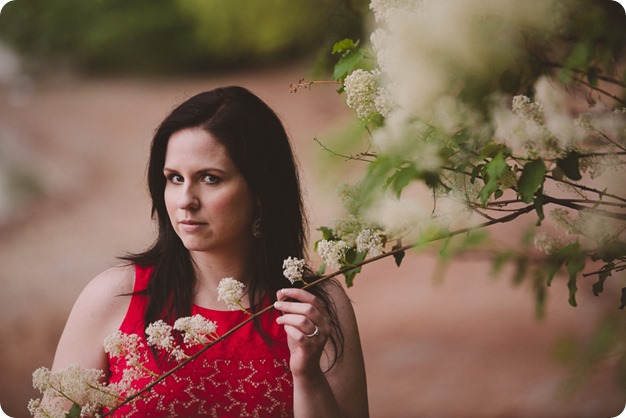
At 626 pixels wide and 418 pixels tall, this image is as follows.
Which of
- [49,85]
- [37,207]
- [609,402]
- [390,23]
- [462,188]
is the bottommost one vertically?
[609,402]

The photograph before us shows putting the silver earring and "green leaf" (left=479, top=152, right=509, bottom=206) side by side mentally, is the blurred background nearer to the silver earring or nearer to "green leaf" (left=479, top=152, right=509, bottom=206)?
the silver earring

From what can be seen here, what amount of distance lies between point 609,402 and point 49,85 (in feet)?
3.23

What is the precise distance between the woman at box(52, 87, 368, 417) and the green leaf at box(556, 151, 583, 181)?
0.43m

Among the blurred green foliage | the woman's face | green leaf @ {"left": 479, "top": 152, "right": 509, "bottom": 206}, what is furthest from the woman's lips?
green leaf @ {"left": 479, "top": 152, "right": 509, "bottom": 206}

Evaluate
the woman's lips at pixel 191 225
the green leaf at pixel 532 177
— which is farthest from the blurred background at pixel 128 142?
the green leaf at pixel 532 177

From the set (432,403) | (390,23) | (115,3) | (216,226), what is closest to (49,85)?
(115,3)

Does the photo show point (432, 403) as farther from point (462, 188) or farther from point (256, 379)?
point (462, 188)

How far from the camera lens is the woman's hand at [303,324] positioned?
953 mm

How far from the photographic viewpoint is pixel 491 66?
750 mm

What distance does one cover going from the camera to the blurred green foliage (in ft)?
3.92

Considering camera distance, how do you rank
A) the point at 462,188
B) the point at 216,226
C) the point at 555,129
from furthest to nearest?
1. the point at 216,226
2. the point at 462,188
3. the point at 555,129

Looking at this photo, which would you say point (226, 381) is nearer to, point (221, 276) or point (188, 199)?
point (221, 276)

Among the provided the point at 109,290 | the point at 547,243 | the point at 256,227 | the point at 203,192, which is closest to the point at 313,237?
the point at 256,227

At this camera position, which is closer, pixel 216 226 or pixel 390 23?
pixel 390 23
